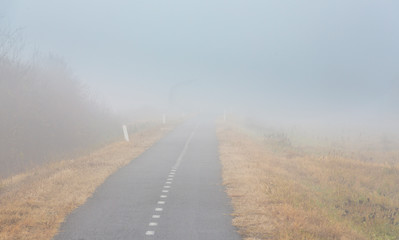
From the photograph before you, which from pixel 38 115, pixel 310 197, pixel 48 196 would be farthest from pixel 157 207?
pixel 38 115

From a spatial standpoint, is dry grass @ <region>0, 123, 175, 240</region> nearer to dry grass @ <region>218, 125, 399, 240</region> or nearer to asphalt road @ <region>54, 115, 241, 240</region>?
asphalt road @ <region>54, 115, 241, 240</region>

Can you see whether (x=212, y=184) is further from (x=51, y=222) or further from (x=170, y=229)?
(x=51, y=222)

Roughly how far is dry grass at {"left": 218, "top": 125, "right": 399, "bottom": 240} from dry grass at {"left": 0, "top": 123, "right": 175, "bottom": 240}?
127 inches

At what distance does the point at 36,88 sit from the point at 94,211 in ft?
36.4

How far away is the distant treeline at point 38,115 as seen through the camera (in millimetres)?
13798

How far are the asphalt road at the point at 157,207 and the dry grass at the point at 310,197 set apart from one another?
18.4 inches

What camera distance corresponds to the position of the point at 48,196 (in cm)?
797

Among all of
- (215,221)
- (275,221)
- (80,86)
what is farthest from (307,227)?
(80,86)

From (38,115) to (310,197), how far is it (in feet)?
38.7

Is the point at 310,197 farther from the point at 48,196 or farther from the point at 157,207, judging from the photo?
the point at 48,196

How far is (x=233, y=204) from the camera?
305 inches

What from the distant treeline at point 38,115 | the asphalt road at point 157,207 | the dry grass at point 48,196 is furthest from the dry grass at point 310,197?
the distant treeline at point 38,115

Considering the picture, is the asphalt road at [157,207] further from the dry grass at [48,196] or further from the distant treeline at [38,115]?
the distant treeline at [38,115]

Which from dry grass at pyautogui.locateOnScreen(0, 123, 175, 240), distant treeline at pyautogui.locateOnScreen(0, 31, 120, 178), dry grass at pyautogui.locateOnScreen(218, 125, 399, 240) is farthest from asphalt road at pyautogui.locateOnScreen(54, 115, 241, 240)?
distant treeline at pyautogui.locateOnScreen(0, 31, 120, 178)
